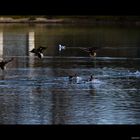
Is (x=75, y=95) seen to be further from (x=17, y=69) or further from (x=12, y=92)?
(x=17, y=69)

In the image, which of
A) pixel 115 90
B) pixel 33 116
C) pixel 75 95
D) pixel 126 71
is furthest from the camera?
pixel 126 71

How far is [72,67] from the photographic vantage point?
1995 cm

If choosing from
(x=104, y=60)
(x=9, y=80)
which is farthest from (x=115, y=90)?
(x=104, y=60)

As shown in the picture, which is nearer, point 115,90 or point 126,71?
point 115,90

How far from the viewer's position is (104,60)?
2284 cm

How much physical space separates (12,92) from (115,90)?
2.47 metres
